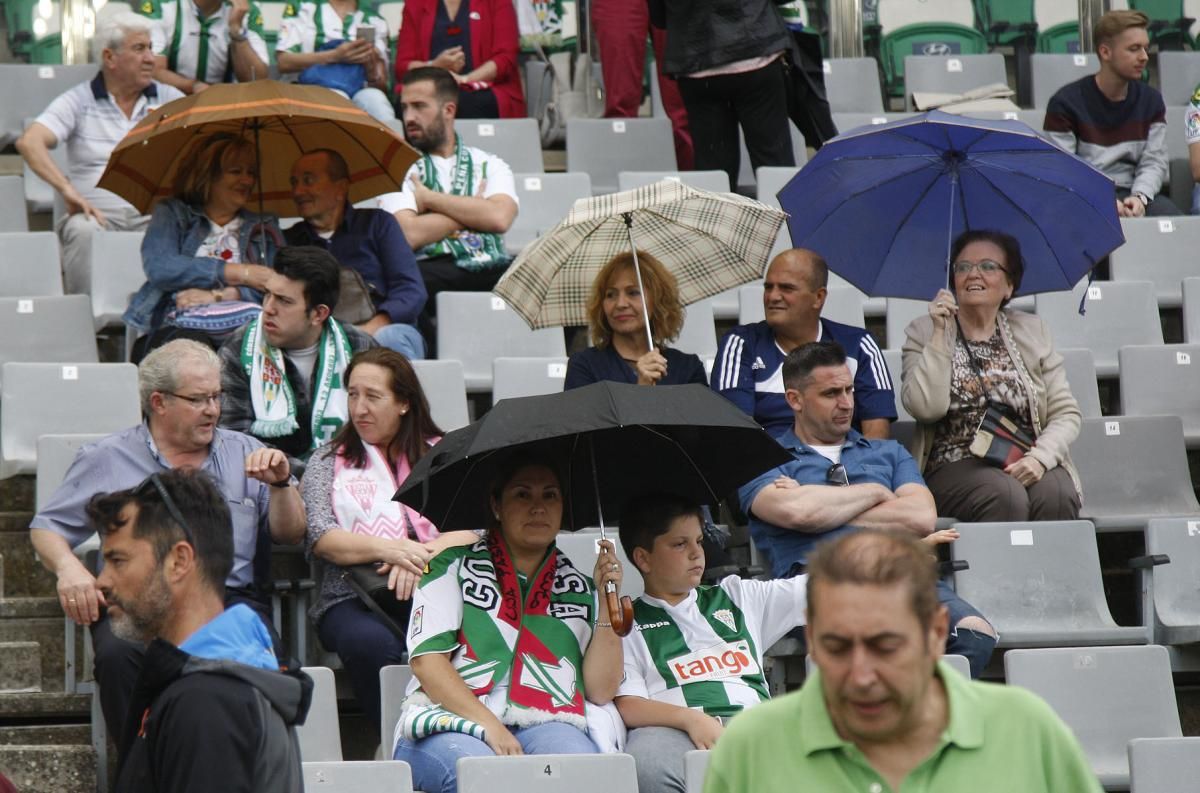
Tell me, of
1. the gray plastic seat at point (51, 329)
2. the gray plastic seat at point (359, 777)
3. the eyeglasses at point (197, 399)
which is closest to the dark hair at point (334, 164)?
the gray plastic seat at point (51, 329)

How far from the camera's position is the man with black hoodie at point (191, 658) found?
102 inches

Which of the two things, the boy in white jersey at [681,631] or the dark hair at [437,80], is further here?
the dark hair at [437,80]

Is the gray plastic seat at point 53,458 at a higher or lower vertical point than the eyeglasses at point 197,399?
lower

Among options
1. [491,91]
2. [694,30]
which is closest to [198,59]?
[491,91]

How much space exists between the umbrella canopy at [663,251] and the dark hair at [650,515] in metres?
1.35

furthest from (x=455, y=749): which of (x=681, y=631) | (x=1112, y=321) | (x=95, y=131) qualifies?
(x=95, y=131)

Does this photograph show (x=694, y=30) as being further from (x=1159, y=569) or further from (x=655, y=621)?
(x=655, y=621)

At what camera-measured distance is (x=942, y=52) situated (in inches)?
359

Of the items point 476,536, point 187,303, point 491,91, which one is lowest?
point 476,536

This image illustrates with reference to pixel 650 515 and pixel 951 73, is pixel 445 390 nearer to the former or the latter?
pixel 650 515

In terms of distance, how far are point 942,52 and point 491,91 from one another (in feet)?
7.61

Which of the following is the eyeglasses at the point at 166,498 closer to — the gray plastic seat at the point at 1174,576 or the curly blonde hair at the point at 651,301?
the curly blonde hair at the point at 651,301

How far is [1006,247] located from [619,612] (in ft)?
7.17

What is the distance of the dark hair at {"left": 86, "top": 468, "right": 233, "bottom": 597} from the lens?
284 centimetres
